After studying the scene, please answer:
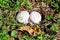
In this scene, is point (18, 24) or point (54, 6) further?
point (54, 6)

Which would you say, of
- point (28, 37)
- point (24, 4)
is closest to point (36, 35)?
point (28, 37)

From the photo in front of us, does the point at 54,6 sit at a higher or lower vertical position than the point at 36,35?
higher

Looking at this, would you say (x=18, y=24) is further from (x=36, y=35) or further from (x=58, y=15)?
(x=58, y=15)

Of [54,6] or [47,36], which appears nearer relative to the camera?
[47,36]

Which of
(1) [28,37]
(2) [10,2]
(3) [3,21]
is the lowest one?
(1) [28,37]

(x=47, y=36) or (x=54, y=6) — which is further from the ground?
(x=54, y=6)

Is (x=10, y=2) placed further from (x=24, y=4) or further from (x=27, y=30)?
(x=27, y=30)

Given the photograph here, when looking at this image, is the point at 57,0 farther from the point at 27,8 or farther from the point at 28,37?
the point at 28,37

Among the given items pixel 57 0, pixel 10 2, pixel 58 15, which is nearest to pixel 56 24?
pixel 58 15
